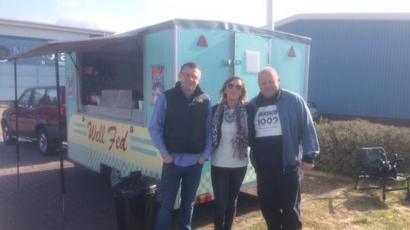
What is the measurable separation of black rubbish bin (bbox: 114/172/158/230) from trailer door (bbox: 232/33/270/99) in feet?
5.96

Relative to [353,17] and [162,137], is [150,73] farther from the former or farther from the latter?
[353,17]

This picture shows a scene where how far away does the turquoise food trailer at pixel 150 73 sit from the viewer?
14.9ft

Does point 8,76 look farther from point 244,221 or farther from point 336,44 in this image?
point 244,221

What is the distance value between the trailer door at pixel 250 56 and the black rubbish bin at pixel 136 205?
1.82m

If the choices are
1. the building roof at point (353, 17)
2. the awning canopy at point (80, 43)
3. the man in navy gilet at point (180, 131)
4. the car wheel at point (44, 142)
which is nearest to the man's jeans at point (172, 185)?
the man in navy gilet at point (180, 131)

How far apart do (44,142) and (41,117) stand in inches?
23.4

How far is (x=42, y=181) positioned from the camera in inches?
275

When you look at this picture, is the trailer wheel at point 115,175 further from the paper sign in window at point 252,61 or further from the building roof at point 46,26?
the building roof at point 46,26

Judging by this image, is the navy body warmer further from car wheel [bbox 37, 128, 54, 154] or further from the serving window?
car wheel [bbox 37, 128, 54, 154]

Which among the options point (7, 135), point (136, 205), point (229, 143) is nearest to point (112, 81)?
point (136, 205)

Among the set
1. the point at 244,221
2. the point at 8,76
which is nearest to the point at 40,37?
the point at 8,76

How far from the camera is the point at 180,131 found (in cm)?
376

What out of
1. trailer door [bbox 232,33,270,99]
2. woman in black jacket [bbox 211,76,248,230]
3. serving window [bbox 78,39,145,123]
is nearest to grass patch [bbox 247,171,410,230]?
woman in black jacket [bbox 211,76,248,230]

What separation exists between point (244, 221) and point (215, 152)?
166 cm
